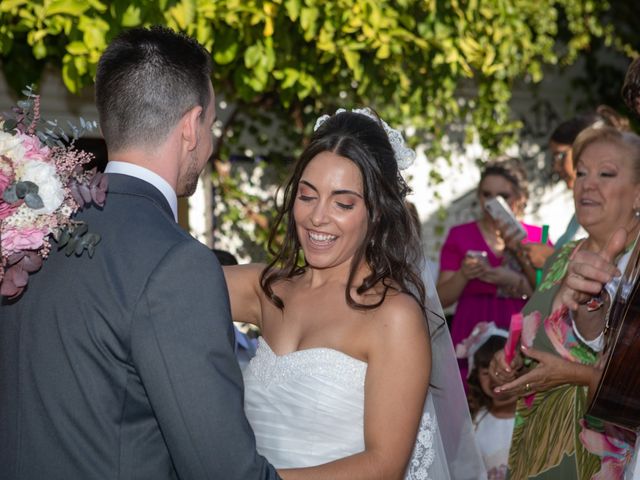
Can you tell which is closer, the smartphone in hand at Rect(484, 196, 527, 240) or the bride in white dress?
the bride in white dress

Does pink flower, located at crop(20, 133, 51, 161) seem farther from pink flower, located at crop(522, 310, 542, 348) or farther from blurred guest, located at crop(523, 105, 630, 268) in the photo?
blurred guest, located at crop(523, 105, 630, 268)

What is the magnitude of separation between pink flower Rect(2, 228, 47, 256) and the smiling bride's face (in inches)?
41.6

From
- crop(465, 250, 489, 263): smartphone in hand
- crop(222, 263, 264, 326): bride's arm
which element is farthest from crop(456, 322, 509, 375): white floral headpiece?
crop(222, 263, 264, 326): bride's arm

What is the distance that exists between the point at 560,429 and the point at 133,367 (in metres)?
2.13

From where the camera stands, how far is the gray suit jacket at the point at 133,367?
75.5 inches

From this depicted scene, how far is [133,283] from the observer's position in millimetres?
1929

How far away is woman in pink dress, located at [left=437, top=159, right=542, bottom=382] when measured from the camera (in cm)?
536

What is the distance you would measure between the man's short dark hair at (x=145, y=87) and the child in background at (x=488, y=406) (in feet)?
9.50

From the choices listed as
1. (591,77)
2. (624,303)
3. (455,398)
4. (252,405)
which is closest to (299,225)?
(252,405)

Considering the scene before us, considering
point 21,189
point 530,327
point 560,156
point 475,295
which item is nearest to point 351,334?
point 21,189

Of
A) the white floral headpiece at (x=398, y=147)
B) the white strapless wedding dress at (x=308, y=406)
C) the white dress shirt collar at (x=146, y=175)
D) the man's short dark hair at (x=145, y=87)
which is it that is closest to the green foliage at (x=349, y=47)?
the white floral headpiece at (x=398, y=147)

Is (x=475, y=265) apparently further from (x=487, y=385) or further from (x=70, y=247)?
(x=70, y=247)

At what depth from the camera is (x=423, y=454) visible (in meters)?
2.95

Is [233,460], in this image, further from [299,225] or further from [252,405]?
[299,225]
